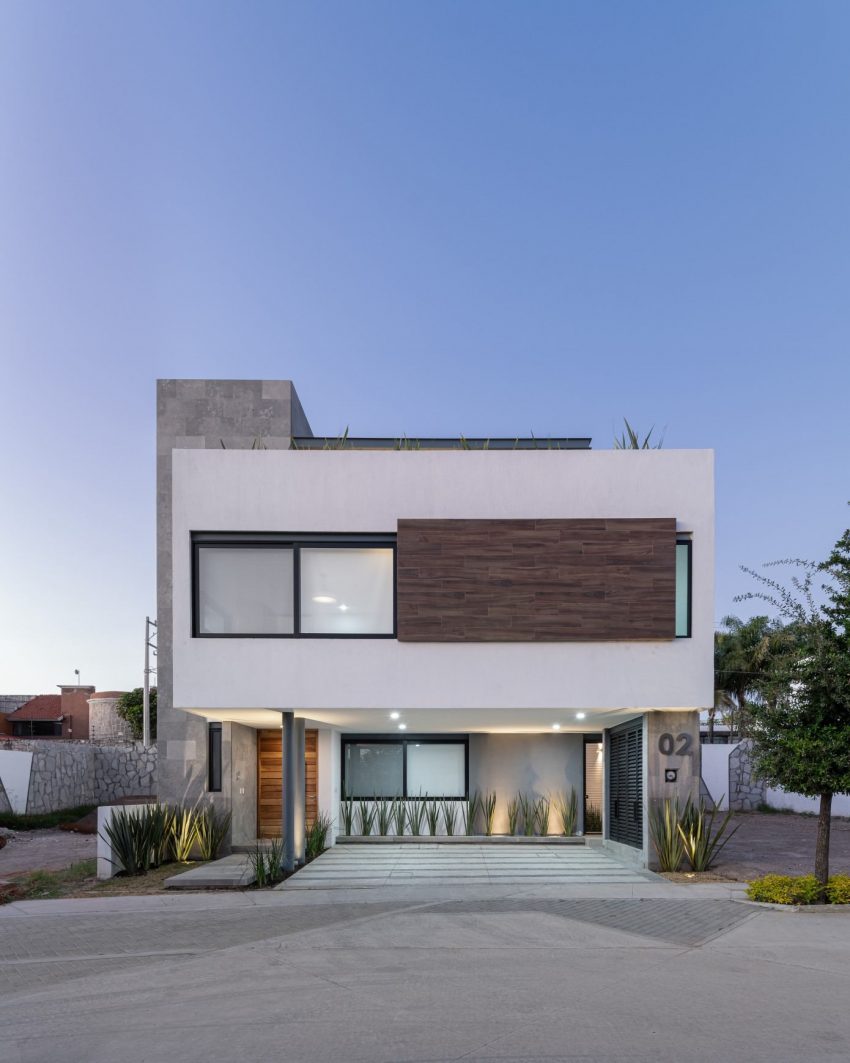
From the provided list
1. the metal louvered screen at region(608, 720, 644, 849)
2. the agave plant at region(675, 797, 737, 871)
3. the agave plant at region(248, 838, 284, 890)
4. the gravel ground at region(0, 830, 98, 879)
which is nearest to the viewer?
the agave plant at region(248, 838, 284, 890)

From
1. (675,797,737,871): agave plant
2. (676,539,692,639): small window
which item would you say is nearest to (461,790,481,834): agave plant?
(675,797,737,871): agave plant

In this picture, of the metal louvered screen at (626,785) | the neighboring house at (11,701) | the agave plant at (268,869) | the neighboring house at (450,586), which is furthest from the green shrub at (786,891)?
the neighboring house at (11,701)

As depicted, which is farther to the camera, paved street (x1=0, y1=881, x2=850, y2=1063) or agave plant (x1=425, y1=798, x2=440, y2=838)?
agave plant (x1=425, y1=798, x2=440, y2=838)

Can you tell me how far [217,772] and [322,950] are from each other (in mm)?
7704

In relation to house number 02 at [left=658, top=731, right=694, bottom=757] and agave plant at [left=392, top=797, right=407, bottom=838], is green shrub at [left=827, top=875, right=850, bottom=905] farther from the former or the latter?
agave plant at [left=392, top=797, right=407, bottom=838]

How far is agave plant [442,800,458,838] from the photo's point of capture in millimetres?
15797

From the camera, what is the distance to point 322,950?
7812 mm

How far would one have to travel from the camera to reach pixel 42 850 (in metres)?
18.4

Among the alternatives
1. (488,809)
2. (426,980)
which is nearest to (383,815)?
(488,809)

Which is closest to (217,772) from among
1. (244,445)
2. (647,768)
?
(244,445)

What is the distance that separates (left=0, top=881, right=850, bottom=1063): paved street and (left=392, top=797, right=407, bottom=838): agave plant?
17.9ft

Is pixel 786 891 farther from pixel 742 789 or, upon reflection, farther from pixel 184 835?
pixel 742 789

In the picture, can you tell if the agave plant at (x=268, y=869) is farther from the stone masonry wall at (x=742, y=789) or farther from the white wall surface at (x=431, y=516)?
the stone masonry wall at (x=742, y=789)

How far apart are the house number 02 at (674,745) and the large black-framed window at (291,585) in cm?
429
